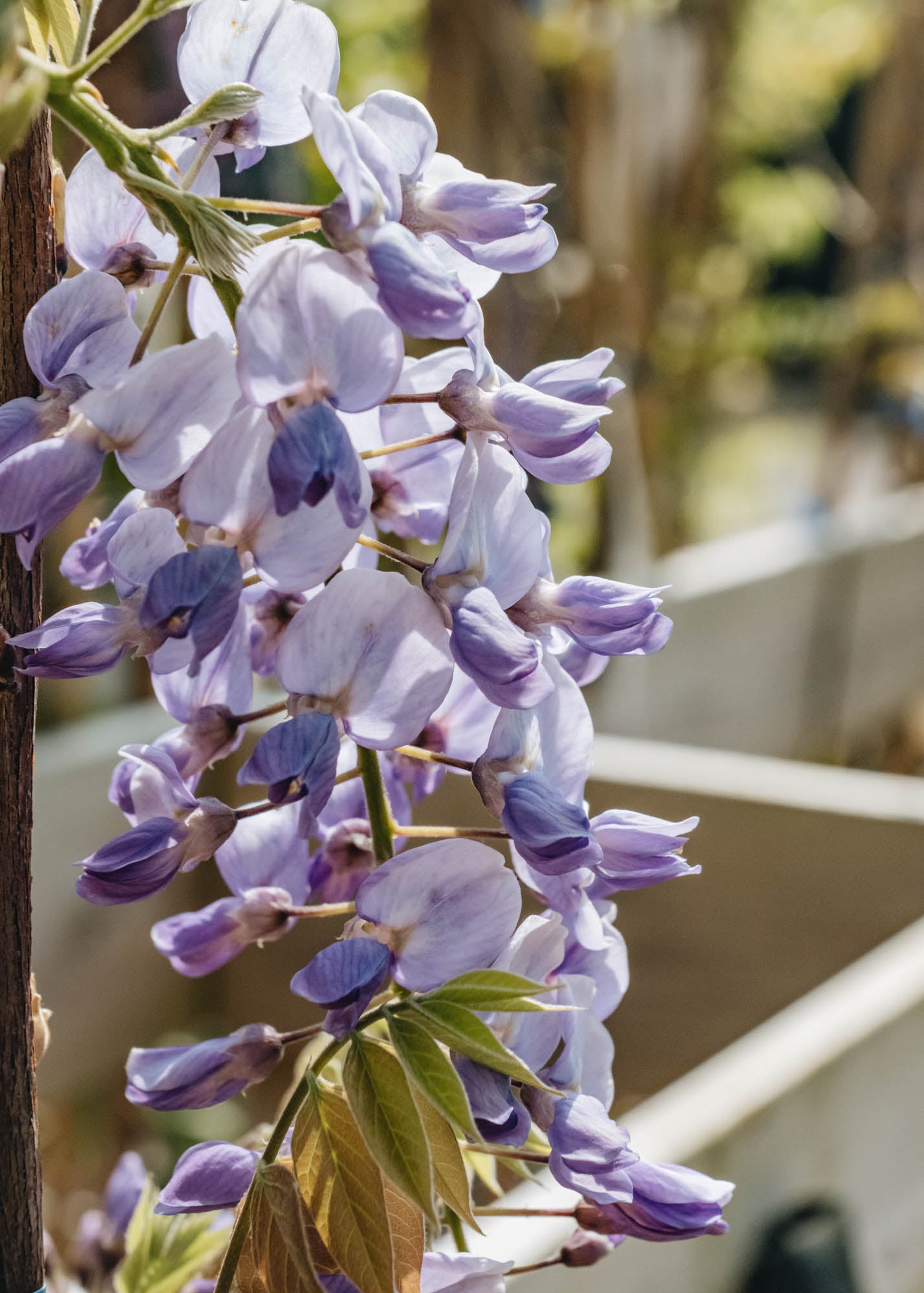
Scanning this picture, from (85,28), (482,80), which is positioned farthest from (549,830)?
(482,80)

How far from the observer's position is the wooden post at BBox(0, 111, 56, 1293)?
175mm

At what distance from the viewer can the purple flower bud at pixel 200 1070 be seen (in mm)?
209

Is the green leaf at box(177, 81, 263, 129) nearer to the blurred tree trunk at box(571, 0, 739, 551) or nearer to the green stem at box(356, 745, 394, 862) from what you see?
the green stem at box(356, 745, 394, 862)

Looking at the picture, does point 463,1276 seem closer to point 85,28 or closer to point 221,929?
point 221,929

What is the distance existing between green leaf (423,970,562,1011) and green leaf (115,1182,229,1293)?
114 millimetres

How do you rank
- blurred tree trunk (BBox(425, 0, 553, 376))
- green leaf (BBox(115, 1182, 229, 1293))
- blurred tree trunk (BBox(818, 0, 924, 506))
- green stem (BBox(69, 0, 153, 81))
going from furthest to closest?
blurred tree trunk (BBox(818, 0, 924, 506)), blurred tree trunk (BBox(425, 0, 553, 376)), green leaf (BBox(115, 1182, 229, 1293)), green stem (BBox(69, 0, 153, 81))

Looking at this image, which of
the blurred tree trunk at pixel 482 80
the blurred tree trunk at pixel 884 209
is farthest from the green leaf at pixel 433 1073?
the blurred tree trunk at pixel 884 209

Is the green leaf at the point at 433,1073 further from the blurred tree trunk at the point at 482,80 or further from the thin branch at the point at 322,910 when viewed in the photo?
the blurred tree trunk at the point at 482,80

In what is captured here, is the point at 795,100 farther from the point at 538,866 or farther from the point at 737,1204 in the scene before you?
the point at 538,866

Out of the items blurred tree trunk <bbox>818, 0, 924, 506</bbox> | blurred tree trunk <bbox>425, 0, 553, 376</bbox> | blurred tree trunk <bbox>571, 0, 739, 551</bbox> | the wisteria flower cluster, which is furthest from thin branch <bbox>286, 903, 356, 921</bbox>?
blurred tree trunk <bbox>818, 0, 924, 506</bbox>

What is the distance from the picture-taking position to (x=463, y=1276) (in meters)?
0.21

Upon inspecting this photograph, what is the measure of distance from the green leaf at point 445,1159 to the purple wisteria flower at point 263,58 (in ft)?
0.50

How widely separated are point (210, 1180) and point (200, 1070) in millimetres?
16

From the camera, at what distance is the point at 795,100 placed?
2977mm
